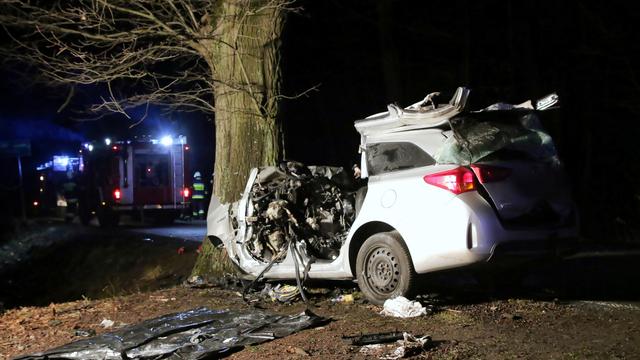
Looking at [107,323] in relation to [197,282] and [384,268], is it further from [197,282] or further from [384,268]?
[384,268]

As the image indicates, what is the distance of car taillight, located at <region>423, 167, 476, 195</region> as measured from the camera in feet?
18.6

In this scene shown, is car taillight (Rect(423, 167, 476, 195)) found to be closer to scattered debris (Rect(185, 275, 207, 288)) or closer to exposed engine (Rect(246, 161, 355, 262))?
exposed engine (Rect(246, 161, 355, 262))

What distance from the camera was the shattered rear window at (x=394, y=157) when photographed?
20.6 feet

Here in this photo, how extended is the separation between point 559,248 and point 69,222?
24.0 m

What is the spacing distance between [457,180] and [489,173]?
0.32 meters

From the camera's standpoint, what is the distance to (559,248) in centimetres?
605

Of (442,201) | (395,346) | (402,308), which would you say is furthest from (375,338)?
(442,201)

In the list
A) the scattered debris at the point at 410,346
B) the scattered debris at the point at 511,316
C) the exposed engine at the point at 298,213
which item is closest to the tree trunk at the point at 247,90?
the exposed engine at the point at 298,213

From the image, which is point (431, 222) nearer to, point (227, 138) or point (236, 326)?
point (236, 326)

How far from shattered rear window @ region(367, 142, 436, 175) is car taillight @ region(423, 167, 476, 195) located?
15.9 inches

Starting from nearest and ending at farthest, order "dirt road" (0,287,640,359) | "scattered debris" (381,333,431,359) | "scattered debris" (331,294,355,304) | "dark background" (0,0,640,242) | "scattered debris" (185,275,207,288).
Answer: "scattered debris" (381,333,431,359) → "dirt road" (0,287,640,359) → "scattered debris" (331,294,355,304) → "scattered debris" (185,275,207,288) → "dark background" (0,0,640,242)

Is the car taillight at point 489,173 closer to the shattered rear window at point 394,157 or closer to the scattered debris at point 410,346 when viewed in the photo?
the shattered rear window at point 394,157

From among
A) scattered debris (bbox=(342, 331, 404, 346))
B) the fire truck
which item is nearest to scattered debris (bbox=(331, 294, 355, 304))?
scattered debris (bbox=(342, 331, 404, 346))

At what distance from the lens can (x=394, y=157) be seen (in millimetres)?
6586
